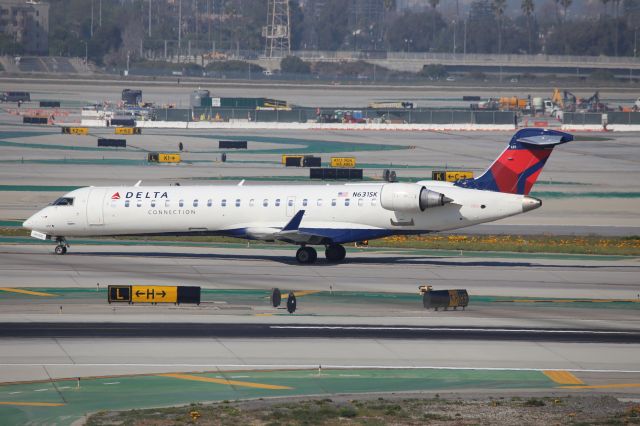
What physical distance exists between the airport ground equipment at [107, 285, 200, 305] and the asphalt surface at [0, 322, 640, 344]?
10.7 feet

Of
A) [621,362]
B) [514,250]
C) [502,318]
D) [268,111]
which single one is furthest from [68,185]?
[268,111]

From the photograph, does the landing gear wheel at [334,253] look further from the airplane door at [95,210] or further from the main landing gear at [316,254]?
the airplane door at [95,210]

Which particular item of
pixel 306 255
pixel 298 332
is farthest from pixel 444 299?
pixel 306 255

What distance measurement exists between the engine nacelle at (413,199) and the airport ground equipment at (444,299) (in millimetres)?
8144

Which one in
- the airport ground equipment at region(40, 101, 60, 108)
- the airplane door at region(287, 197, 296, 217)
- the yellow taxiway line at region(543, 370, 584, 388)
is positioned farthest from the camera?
the airport ground equipment at region(40, 101, 60, 108)

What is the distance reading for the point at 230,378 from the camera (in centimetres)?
3036

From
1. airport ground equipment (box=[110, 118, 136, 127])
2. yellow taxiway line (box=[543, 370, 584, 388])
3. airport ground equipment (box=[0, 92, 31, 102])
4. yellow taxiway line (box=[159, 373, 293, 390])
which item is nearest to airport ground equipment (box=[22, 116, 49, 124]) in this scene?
airport ground equipment (box=[110, 118, 136, 127])

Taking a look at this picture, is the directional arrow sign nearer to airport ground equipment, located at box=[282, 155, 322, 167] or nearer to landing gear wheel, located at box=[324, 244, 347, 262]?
landing gear wheel, located at box=[324, 244, 347, 262]

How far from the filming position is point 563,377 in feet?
101

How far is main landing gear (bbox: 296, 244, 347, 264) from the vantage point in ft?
165

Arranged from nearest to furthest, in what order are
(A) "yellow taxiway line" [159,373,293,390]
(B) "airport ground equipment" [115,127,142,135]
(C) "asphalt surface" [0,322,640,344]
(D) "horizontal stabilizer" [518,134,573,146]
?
(A) "yellow taxiway line" [159,373,293,390]
(C) "asphalt surface" [0,322,640,344]
(D) "horizontal stabilizer" [518,134,573,146]
(B) "airport ground equipment" [115,127,142,135]

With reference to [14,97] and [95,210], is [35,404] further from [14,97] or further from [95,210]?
[14,97]

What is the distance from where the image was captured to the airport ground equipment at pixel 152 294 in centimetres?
4044

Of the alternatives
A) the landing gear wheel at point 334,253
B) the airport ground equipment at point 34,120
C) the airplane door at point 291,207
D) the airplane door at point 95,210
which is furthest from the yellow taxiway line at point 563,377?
the airport ground equipment at point 34,120
